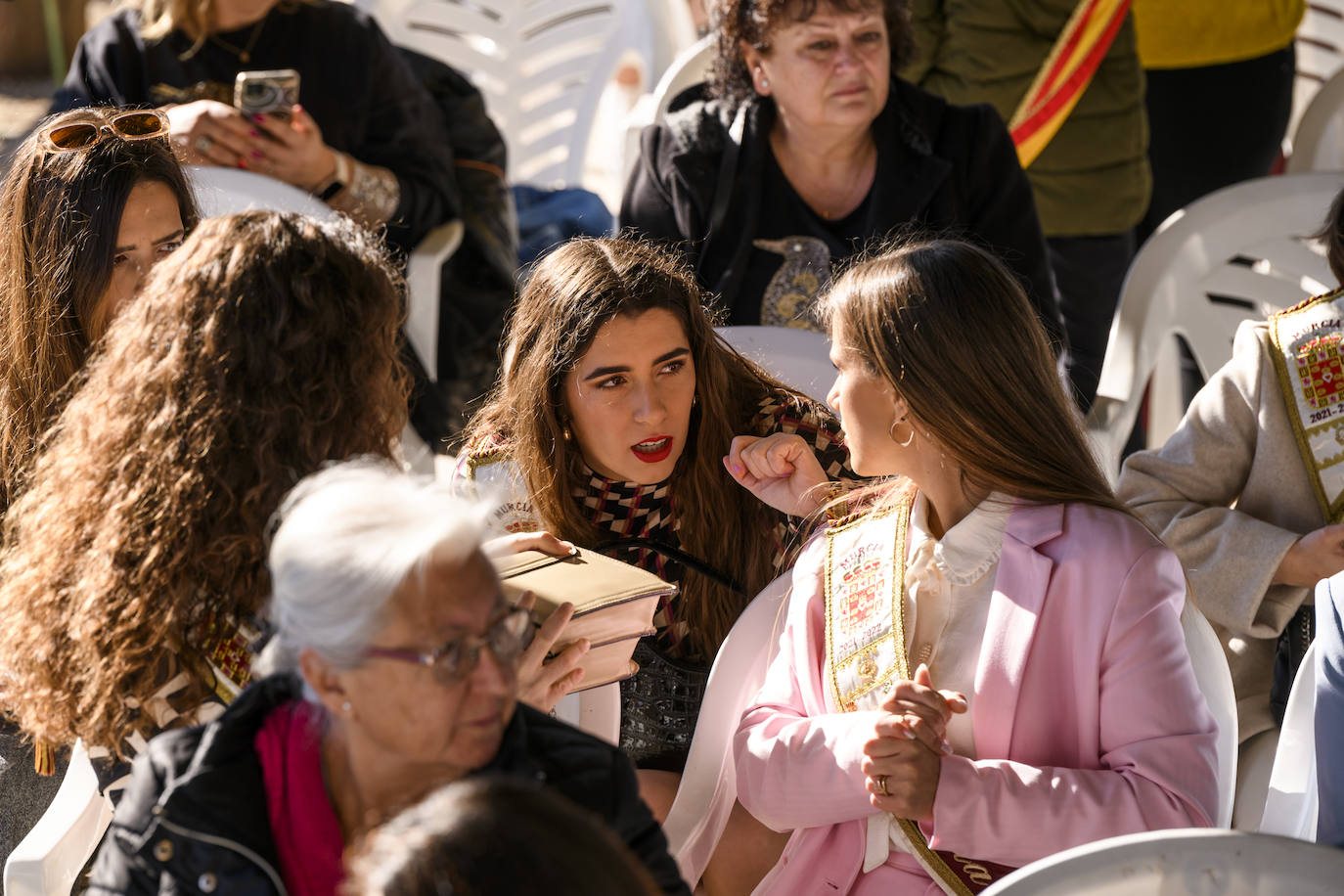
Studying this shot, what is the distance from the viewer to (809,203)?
3141 millimetres

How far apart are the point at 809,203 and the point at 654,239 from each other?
0.35 metres

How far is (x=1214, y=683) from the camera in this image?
1.73 metres

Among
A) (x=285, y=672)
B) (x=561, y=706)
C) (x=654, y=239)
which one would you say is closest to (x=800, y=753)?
(x=561, y=706)

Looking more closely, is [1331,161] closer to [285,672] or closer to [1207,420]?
[1207,420]

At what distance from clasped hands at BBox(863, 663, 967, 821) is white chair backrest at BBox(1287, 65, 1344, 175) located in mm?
2629

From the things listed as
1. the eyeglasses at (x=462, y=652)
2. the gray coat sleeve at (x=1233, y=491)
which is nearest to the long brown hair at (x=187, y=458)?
the eyeglasses at (x=462, y=652)

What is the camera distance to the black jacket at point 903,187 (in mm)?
3051

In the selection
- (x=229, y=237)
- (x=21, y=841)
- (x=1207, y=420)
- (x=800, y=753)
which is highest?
(x=229, y=237)

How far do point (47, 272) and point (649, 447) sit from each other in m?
0.92

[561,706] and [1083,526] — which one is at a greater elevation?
[1083,526]

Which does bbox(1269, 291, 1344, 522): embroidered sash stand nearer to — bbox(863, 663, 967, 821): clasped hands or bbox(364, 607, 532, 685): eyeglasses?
bbox(863, 663, 967, 821): clasped hands

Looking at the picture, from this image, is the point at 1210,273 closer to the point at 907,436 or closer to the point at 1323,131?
the point at 1323,131

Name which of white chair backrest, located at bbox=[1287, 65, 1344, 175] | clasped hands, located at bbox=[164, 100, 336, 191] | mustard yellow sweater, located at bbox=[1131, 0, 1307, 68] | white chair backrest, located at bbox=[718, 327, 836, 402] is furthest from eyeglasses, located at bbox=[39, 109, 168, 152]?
white chair backrest, located at bbox=[1287, 65, 1344, 175]

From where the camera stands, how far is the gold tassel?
1705mm
